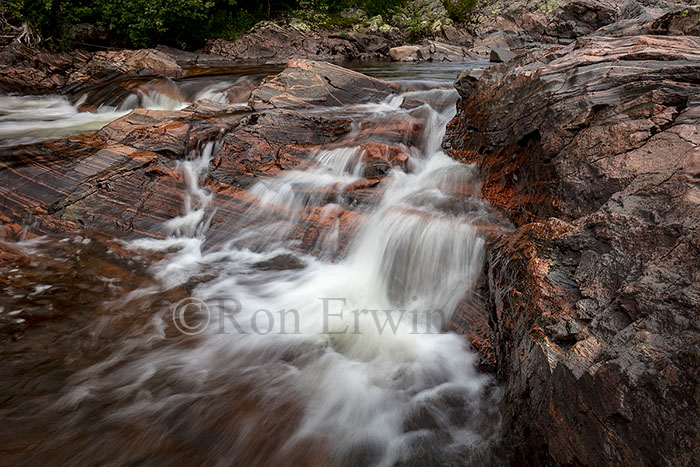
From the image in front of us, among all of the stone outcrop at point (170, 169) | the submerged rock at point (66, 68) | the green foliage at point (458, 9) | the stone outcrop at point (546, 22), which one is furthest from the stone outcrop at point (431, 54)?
the stone outcrop at point (170, 169)

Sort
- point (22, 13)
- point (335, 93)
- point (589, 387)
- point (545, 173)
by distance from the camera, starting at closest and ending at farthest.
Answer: point (589, 387) → point (545, 173) → point (335, 93) → point (22, 13)

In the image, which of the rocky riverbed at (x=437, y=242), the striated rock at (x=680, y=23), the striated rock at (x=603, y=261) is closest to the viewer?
the striated rock at (x=603, y=261)

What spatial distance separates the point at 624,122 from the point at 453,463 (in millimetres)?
3371

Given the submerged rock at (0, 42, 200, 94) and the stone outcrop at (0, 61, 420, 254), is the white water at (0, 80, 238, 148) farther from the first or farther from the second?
the stone outcrop at (0, 61, 420, 254)

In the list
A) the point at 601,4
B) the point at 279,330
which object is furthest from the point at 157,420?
the point at 601,4

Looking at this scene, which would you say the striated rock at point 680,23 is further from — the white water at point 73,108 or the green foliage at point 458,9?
the green foliage at point 458,9

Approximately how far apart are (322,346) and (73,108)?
1146 centimetres

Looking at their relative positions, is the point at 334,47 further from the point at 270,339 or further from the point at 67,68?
the point at 270,339

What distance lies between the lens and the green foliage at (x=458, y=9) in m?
30.6

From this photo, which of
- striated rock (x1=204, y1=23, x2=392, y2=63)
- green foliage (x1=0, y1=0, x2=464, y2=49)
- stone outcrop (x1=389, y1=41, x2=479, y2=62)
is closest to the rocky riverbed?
green foliage (x1=0, y1=0, x2=464, y2=49)

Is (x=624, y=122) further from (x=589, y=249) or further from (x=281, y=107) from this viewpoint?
(x=281, y=107)

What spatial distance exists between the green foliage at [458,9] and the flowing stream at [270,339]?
30224 millimetres

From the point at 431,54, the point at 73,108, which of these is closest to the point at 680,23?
the point at 73,108

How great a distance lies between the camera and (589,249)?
8.85 ft
